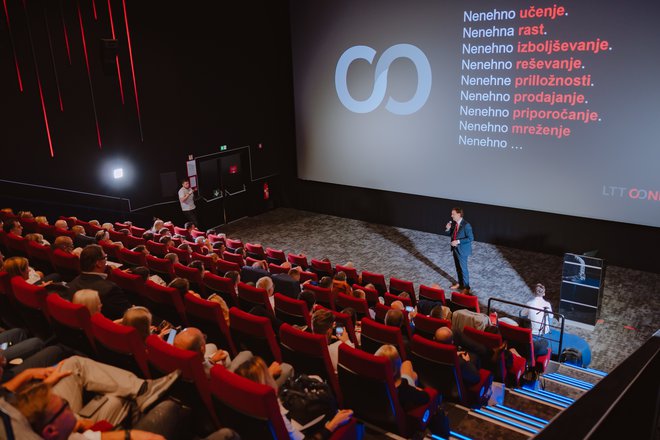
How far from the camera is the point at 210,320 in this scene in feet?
15.4

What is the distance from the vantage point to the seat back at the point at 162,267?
652 centimetres

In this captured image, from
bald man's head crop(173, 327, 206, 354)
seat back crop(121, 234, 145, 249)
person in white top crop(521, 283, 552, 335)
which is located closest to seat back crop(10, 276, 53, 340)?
bald man's head crop(173, 327, 206, 354)

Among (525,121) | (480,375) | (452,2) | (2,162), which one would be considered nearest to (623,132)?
(525,121)

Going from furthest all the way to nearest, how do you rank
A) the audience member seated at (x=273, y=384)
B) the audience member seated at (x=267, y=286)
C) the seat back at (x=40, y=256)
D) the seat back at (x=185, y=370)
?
the seat back at (x=40, y=256) → the audience member seated at (x=267, y=286) → the seat back at (x=185, y=370) → the audience member seated at (x=273, y=384)

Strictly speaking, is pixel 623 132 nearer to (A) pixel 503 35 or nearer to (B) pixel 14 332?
(A) pixel 503 35

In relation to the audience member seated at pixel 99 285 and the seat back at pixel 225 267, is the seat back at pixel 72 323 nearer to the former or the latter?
the audience member seated at pixel 99 285

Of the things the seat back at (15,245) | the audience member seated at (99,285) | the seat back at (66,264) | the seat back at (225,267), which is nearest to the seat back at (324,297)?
the seat back at (225,267)

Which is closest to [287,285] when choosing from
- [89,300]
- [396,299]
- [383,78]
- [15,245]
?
[396,299]

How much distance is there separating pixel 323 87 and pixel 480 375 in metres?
9.27

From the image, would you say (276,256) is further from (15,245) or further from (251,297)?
(15,245)

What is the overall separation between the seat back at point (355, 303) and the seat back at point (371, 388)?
2.11 m

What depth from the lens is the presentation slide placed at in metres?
8.79

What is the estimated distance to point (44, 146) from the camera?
33.7ft

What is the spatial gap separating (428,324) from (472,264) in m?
5.11
